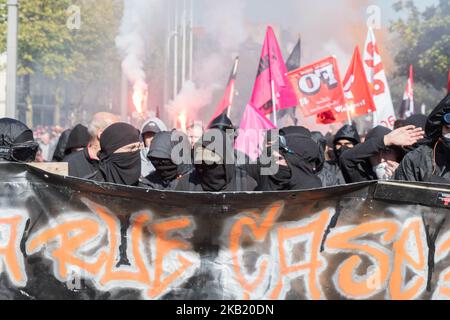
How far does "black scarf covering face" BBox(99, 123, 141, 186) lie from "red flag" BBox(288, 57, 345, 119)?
5354 millimetres

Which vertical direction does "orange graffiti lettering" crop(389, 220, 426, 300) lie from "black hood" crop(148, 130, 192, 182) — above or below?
below

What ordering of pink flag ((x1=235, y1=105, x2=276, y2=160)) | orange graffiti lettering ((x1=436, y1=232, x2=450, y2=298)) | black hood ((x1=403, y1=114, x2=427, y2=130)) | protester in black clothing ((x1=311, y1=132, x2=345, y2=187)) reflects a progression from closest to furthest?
orange graffiti lettering ((x1=436, y1=232, x2=450, y2=298)) → black hood ((x1=403, y1=114, x2=427, y2=130)) → protester in black clothing ((x1=311, y1=132, x2=345, y2=187)) → pink flag ((x1=235, y1=105, x2=276, y2=160))

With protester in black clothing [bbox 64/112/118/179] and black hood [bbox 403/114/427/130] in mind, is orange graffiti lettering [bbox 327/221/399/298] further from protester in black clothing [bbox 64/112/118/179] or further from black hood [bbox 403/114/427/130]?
black hood [bbox 403/114/427/130]

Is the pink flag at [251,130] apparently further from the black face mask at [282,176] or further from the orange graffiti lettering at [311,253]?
the orange graffiti lettering at [311,253]

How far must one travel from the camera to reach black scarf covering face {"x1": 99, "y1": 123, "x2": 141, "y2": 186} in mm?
5000

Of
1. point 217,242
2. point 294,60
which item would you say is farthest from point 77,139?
point 294,60

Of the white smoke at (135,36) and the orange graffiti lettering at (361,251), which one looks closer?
the orange graffiti lettering at (361,251)

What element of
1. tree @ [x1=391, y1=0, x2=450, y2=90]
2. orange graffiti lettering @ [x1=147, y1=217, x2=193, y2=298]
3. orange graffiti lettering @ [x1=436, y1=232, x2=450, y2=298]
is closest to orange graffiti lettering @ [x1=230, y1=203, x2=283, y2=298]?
orange graffiti lettering @ [x1=147, y1=217, x2=193, y2=298]

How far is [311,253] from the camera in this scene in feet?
12.6

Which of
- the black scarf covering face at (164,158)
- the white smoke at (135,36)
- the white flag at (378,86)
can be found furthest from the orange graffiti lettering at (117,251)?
the white smoke at (135,36)

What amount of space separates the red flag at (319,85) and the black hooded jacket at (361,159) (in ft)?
15.3

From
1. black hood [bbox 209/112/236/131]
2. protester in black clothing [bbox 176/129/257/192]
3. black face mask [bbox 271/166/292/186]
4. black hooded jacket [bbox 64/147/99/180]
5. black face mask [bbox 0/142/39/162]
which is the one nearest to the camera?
protester in black clothing [bbox 176/129/257/192]

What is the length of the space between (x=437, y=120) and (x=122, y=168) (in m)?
1.94

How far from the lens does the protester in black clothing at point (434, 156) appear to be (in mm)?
4418
